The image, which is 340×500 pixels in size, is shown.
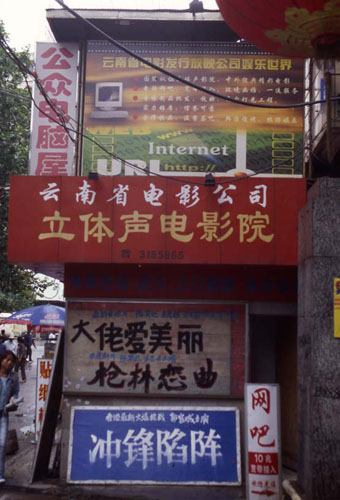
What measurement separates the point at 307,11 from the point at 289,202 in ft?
13.2

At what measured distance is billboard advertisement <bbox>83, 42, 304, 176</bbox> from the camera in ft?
42.3

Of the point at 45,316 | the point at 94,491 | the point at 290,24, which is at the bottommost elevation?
the point at 94,491

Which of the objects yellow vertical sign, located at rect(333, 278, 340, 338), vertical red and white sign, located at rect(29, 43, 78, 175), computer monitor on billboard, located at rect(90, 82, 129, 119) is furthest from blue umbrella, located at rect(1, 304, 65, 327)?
yellow vertical sign, located at rect(333, 278, 340, 338)

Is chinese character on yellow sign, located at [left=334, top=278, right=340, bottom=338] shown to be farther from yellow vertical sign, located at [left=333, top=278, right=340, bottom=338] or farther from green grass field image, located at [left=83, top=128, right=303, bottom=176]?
green grass field image, located at [left=83, top=128, right=303, bottom=176]

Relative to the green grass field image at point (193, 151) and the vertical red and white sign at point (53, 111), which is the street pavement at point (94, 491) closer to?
the vertical red and white sign at point (53, 111)

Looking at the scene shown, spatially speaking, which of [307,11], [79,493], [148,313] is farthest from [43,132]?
[307,11]

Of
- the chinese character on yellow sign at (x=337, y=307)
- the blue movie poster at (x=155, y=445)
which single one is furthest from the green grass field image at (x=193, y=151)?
the chinese character on yellow sign at (x=337, y=307)

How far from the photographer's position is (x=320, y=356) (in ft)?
21.7

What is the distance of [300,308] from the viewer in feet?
24.2

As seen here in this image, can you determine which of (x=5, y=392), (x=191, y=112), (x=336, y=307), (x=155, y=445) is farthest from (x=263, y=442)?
(x=191, y=112)

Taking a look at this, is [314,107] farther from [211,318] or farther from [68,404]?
[68,404]

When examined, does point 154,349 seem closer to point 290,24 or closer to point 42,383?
point 42,383

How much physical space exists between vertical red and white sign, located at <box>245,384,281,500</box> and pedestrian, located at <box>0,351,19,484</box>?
3835 mm

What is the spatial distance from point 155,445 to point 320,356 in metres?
4.03
